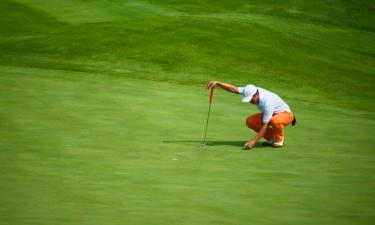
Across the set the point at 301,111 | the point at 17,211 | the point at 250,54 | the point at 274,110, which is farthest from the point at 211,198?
the point at 250,54

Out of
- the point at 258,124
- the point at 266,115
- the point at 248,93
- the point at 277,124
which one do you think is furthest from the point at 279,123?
the point at 248,93

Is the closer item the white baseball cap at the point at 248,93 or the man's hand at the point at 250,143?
the white baseball cap at the point at 248,93

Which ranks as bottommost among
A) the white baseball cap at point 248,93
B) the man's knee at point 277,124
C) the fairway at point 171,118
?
the fairway at point 171,118

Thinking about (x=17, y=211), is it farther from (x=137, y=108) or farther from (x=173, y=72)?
(x=173, y=72)

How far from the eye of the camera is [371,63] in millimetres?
22172

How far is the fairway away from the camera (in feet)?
26.6

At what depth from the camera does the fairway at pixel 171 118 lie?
8117 mm

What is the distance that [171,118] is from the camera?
42.2 feet

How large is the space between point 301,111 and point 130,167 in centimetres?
663

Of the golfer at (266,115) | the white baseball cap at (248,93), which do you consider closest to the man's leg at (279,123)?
the golfer at (266,115)

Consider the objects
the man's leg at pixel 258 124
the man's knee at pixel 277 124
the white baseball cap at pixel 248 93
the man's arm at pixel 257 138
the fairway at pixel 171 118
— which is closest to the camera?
the fairway at pixel 171 118

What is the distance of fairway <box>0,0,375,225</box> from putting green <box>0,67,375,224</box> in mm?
31

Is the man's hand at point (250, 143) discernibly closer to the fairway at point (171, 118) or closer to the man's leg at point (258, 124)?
the fairway at point (171, 118)

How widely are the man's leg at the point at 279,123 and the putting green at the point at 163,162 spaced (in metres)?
0.29
